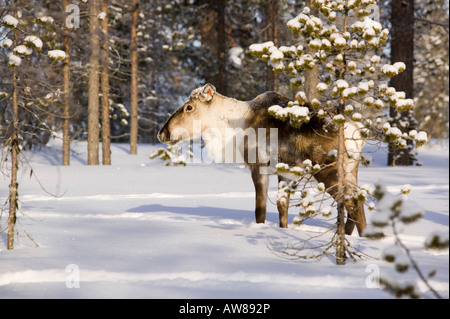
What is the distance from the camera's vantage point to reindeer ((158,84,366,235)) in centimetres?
Result: 632

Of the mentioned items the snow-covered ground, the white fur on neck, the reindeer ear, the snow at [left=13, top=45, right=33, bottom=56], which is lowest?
the snow-covered ground

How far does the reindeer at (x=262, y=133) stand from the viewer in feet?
20.7

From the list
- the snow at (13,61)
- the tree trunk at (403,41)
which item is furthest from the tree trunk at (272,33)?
the snow at (13,61)

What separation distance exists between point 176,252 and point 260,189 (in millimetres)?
2165

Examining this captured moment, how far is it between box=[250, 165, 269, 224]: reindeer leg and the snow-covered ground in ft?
0.57

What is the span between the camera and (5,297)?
3.96 metres

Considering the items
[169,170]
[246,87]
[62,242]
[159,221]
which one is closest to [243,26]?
[246,87]

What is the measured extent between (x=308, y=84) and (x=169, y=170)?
19.2 ft

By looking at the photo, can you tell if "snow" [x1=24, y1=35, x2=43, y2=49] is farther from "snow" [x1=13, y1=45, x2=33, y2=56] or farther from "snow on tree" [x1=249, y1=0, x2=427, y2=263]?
"snow on tree" [x1=249, y1=0, x2=427, y2=263]

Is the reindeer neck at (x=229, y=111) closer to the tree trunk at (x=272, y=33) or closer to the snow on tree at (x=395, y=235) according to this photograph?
the snow on tree at (x=395, y=235)

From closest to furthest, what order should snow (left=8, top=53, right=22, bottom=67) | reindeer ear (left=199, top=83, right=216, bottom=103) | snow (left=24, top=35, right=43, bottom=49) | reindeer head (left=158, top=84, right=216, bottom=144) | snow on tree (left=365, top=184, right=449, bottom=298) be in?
snow on tree (left=365, top=184, right=449, bottom=298)
snow (left=8, top=53, right=22, bottom=67)
snow (left=24, top=35, right=43, bottom=49)
reindeer ear (left=199, top=83, right=216, bottom=103)
reindeer head (left=158, top=84, right=216, bottom=144)

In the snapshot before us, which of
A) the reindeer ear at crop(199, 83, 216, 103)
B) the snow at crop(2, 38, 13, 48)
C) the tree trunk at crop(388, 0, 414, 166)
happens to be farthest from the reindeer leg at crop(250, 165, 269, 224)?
the tree trunk at crop(388, 0, 414, 166)

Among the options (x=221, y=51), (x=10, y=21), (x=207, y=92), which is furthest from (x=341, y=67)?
(x=221, y=51)

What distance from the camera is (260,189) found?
716cm
